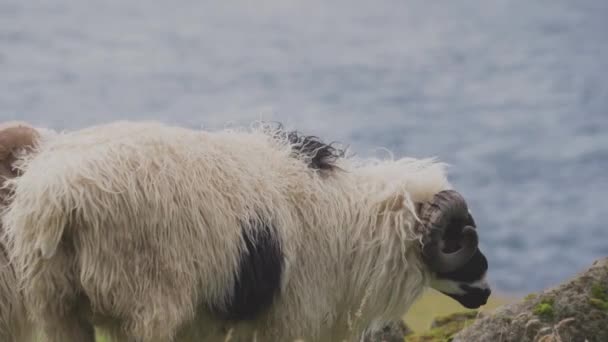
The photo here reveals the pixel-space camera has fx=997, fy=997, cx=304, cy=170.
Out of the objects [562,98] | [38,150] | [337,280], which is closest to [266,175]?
[337,280]

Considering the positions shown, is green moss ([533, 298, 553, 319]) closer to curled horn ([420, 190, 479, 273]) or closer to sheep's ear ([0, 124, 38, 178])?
curled horn ([420, 190, 479, 273])

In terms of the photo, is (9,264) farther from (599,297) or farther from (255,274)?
(599,297)

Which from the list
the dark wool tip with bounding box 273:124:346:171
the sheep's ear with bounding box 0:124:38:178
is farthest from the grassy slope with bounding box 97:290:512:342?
the sheep's ear with bounding box 0:124:38:178

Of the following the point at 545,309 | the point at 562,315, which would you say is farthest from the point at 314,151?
the point at 562,315

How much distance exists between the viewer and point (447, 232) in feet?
21.6

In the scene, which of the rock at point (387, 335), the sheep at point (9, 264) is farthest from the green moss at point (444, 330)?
the sheep at point (9, 264)

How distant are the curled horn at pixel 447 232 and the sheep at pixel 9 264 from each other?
255 centimetres

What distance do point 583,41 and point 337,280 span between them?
42.7 meters

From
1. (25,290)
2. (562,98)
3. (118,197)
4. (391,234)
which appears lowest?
(25,290)

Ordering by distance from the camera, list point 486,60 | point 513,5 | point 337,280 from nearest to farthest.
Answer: point 337,280 → point 486,60 → point 513,5

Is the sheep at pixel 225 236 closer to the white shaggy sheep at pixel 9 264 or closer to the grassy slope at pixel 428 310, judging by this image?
the white shaggy sheep at pixel 9 264

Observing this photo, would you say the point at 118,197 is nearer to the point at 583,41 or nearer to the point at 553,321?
the point at 553,321

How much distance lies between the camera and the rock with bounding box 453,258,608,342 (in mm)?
6023

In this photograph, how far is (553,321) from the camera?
6.07 metres
